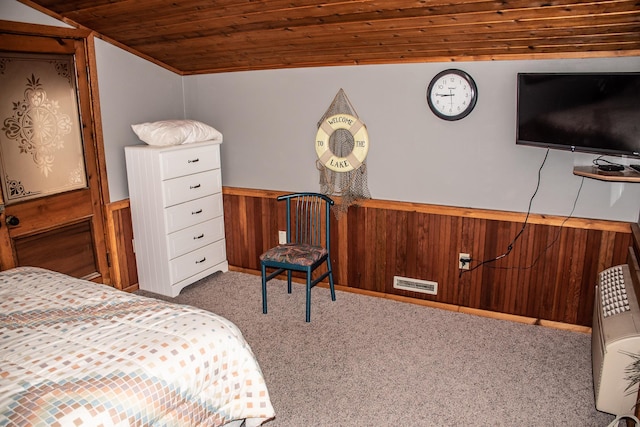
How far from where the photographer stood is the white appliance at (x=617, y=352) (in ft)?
7.04

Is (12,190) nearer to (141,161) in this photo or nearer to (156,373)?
(141,161)

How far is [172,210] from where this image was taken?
12.3 feet

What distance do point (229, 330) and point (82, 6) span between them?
7.49 feet

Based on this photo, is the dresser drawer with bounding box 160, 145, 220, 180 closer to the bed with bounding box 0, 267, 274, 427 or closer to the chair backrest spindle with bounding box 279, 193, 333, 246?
the chair backrest spindle with bounding box 279, 193, 333, 246

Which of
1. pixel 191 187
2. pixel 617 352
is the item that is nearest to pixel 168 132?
pixel 191 187

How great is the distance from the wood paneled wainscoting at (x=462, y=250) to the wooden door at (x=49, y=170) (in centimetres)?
20

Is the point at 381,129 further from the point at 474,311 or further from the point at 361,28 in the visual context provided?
the point at 474,311

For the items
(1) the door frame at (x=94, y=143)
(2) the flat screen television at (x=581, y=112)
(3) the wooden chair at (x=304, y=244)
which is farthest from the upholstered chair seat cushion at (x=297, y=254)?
(2) the flat screen television at (x=581, y=112)

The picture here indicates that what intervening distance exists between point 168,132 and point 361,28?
65.0 inches

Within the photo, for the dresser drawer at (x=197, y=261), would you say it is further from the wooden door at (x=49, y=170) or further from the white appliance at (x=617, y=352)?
the white appliance at (x=617, y=352)

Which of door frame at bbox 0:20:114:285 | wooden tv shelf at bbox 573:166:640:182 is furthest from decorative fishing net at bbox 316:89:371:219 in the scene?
door frame at bbox 0:20:114:285

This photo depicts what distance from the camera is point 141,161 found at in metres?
3.69

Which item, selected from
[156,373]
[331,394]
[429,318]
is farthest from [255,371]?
[429,318]

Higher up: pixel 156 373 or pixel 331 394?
pixel 156 373
